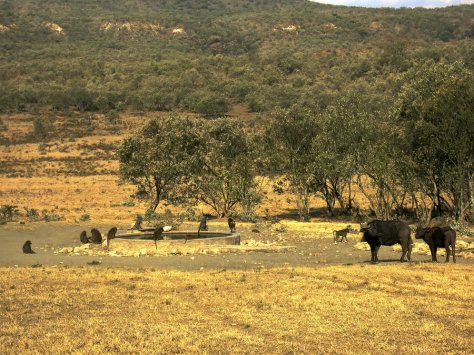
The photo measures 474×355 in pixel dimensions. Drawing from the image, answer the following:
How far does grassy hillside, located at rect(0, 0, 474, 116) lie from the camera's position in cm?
10644

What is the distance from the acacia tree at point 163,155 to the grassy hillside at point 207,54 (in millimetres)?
34150

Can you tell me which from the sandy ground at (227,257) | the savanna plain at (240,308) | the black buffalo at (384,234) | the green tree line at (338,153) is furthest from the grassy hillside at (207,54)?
the savanna plain at (240,308)

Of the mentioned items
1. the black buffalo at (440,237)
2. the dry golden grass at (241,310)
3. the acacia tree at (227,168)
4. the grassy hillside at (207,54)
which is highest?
the grassy hillside at (207,54)

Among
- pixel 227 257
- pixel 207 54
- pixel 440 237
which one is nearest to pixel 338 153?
pixel 227 257

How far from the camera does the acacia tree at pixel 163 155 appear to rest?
40406mm

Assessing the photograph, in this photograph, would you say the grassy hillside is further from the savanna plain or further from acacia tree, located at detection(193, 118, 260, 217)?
the savanna plain

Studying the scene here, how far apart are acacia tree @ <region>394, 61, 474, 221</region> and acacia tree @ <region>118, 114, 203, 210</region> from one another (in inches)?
566

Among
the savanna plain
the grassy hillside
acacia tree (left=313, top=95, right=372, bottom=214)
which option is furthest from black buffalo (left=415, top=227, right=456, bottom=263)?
the grassy hillside

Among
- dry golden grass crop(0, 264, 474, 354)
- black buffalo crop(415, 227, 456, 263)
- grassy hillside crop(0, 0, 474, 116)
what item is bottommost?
dry golden grass crop(0, 264, 474, 354)

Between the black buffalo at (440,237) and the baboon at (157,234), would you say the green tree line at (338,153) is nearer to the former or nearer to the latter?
the black buffalo at (440,237)

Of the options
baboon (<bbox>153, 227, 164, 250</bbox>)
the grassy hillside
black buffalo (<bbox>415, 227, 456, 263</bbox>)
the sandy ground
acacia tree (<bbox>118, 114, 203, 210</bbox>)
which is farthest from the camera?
the grassy hillside

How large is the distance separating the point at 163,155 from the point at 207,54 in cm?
11352

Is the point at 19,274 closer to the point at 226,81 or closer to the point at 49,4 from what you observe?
the point at 226,81

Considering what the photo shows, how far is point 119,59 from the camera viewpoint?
448 feet
